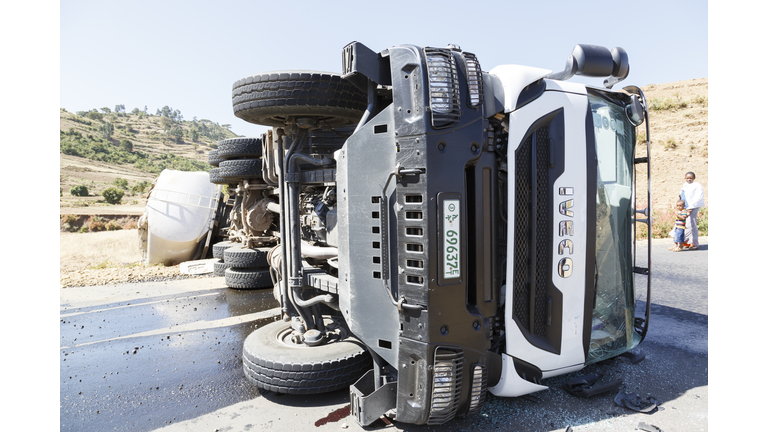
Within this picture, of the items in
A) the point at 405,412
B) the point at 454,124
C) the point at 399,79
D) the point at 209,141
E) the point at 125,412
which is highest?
the point at 209,141

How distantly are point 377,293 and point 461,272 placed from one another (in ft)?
1.84

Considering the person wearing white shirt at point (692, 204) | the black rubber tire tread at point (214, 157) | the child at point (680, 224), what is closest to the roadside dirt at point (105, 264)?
the black rubber tire tread at point (214, 157)

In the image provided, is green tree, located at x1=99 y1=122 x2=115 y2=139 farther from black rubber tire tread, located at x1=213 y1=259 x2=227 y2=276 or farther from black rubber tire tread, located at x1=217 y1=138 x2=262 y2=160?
black rubber tire tread, located at x1=217 y1=138 x2=262 y2=160

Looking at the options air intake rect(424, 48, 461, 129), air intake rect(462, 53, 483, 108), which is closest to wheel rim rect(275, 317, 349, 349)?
air intake rect(424, 48, 461, 129)

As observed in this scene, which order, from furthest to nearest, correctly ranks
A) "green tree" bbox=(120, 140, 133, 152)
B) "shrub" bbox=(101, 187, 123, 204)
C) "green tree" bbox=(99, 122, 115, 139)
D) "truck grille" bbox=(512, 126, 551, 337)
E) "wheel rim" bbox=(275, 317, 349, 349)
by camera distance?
"green tree" bbox=(99, 122, 115, 139) < "green tree" bbox=(120, 140, 133, 152) < "shrub" bbox=(101, 187, 123, 204) < "wheel rim" bbox=(275, 317, 349, 349) < "truck grille" bbox=(512, 126, 551, 337)

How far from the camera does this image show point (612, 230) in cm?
310

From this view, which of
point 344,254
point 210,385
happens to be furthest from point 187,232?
point 344,254

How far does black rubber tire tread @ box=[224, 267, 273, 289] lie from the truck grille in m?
5.73

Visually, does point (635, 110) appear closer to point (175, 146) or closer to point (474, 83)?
point (474, 83)

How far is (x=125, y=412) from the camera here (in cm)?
314

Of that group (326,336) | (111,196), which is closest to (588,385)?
(326,336)

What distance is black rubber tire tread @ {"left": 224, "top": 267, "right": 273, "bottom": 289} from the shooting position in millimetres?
7301

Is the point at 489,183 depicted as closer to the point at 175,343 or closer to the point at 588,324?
the point at 588,324

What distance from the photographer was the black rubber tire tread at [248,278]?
730 centimetres
